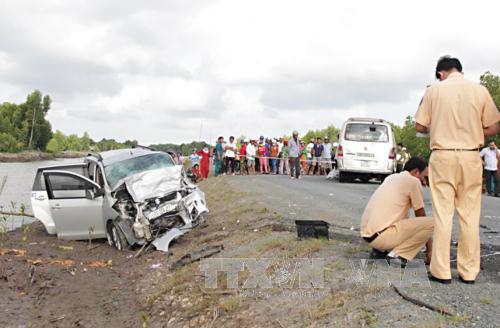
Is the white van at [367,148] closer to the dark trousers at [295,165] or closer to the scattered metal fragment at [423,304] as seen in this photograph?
the dark trousers at [295,165]

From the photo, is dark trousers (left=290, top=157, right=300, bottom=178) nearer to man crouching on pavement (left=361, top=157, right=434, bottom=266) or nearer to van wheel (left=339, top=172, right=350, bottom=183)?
van wheel (left=339, top=172, right=350, bottom=183)

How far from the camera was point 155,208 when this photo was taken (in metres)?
9.92

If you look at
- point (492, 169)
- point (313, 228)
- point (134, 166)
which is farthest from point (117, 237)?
point (492, 169)

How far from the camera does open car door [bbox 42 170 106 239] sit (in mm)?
10609

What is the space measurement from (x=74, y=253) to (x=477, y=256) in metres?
7.93

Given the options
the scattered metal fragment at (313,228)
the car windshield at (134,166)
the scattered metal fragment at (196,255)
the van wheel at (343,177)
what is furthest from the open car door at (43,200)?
the van wheel at (343,177)

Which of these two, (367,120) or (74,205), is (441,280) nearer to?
(74,205)

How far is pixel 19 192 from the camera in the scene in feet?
100

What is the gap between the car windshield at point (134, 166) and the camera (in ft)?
35.3

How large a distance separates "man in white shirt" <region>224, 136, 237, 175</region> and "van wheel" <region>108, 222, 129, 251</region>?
12.6 metres

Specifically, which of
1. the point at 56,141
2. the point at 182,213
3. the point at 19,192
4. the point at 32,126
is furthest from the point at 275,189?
the point at 56,141

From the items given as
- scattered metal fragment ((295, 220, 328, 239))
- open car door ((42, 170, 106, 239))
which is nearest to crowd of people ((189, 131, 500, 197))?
open car door ((42, 170, 106, 239))

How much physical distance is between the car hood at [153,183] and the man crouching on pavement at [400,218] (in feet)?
17.7

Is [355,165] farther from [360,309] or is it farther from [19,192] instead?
[19,192]
